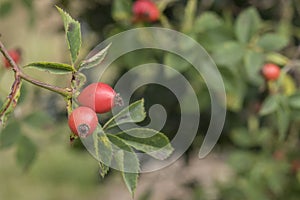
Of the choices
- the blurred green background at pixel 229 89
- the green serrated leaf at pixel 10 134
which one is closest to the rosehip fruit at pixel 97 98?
the blurred green background at pixel 229 89

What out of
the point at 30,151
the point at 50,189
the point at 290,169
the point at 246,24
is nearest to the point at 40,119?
the point at 30,151

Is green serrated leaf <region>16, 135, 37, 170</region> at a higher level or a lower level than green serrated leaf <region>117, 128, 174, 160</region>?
lower

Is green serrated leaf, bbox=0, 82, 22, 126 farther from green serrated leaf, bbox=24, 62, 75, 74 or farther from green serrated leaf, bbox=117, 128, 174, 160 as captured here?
Answer: green serrated leaf, bbox=117, 128, 174, 160

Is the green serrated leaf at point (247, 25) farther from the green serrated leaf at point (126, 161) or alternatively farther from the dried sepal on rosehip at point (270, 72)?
the green serrated leaf at point (126, 161)

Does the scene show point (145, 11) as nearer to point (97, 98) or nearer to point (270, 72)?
point (270, 72)

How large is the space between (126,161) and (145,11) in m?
0.76

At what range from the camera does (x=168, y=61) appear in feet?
5.13

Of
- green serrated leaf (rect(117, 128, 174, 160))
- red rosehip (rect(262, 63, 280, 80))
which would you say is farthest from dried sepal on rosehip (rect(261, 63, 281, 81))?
green serrated leaf (rect(117, 128, 174, 160))

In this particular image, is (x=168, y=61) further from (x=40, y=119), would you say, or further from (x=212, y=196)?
(x=212, y=196)

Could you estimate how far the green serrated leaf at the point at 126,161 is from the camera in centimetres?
86

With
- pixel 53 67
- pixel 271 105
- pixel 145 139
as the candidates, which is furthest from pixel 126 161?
pixel 271 105

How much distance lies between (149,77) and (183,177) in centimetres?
76

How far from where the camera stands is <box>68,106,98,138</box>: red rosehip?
0.78 metres

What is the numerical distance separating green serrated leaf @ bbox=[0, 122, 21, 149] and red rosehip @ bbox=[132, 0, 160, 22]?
0.39 metres
